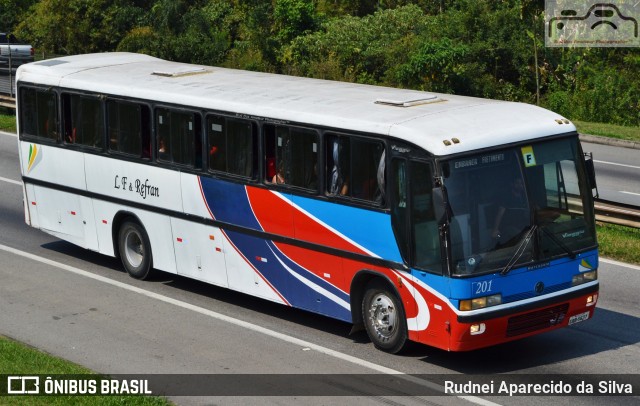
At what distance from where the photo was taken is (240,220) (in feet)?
49.3

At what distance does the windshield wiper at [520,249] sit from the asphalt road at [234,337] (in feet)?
4.06

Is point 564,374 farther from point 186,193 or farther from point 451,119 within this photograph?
point 186,193

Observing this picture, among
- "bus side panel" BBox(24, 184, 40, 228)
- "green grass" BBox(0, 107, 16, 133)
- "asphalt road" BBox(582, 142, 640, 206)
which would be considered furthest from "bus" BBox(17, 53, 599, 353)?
"green grass" BBox(0, 107, 16, 133)

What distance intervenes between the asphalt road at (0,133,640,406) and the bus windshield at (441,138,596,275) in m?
1.35

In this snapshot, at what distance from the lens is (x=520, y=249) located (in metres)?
12.3

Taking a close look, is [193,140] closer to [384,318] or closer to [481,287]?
[384,318]

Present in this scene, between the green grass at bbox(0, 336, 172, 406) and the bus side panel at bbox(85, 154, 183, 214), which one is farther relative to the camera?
the bus side panel at bbox(85, 154, 183, 214)

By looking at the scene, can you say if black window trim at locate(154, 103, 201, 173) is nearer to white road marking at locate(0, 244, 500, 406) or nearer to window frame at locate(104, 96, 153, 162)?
window frame at locate(104, 96, 153, 162)

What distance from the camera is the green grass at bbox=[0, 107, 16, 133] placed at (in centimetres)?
3155

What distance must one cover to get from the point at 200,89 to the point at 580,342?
6163 mm

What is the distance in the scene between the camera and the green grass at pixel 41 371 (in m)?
11.1

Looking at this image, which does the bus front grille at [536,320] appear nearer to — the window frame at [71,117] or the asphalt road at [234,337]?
the asphalt road at [234,337]

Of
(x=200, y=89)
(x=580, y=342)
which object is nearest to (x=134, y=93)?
(x=200, y=89)

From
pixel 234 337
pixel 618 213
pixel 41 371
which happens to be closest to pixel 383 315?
pixel 234 337
